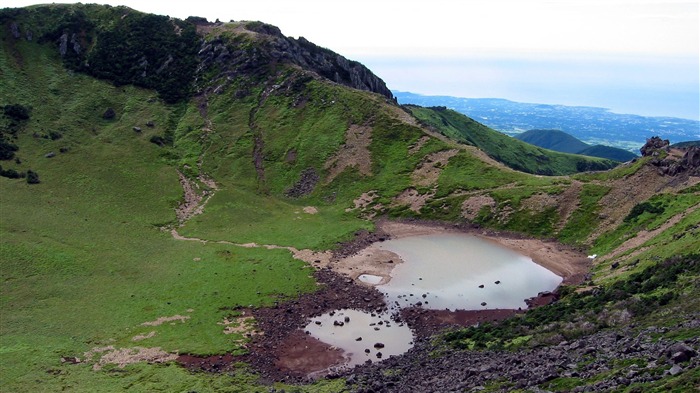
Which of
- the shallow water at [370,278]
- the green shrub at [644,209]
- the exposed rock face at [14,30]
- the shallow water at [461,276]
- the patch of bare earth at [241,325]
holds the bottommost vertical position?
the patch of bare earth at [241,325]

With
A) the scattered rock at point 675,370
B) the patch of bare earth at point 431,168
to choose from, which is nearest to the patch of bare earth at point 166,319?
the scattered rock at point 675,370

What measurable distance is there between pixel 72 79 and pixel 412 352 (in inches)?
5239

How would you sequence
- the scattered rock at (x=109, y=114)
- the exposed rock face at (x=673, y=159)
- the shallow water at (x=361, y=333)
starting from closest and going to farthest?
the shallow water at (x=361, y=333) < the exposed rock face at (x=673, y=159) < the scattered rock at (x=109, y=114)

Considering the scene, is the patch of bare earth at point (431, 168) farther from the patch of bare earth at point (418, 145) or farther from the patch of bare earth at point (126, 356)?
the patch of bare earth at point (126, 356)

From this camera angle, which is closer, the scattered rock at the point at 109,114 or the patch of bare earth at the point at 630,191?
Answer: the patch of bare earth at the point at 630,191

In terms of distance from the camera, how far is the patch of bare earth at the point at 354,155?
355 feet

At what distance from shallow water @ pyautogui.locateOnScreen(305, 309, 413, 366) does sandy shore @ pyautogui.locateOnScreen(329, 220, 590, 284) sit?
1028cm

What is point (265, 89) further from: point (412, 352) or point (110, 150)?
point (412, 352)

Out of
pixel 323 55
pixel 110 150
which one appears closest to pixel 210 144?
pixel 110 150

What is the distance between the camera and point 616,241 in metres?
71.9

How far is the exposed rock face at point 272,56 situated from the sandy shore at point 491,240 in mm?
82701

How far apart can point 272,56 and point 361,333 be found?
373 feet

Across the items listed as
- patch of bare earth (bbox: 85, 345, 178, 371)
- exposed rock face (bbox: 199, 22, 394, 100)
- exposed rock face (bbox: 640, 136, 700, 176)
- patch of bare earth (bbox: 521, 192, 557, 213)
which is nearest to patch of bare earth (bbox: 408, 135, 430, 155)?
patch of bare earth (bbox: 521, 192, 557, 213)

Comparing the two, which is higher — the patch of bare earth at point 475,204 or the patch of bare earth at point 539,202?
the patch of bare earth at point 539,202
